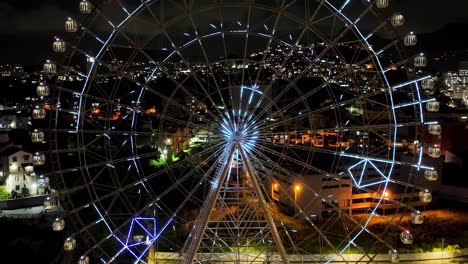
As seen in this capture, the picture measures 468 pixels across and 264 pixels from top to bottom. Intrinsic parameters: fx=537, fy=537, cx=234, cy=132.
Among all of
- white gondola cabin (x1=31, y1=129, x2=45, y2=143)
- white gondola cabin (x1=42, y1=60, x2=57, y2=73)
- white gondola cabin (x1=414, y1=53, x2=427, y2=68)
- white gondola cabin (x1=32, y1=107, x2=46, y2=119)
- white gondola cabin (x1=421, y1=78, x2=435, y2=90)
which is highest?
white gondola cabin (x1=42, y1=60, x2=57, y2=73)

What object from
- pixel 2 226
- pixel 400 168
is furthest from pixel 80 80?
pixel 400 168

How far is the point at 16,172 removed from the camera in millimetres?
31219

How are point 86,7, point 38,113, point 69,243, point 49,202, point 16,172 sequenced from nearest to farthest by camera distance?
point 69,243 → point 49,202 → point 86,7 → point 38,113 → point 16,172

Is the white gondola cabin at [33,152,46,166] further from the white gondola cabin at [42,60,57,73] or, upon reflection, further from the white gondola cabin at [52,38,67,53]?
the white gondola cabin at [52,38,67,53]

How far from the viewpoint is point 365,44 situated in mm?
9641

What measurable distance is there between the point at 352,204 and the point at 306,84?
44.3 feet

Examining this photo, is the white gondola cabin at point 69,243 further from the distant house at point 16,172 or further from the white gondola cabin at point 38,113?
the distant house at point 16,172

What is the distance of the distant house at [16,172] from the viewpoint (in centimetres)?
3086

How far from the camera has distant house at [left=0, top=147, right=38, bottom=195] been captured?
30.9 m

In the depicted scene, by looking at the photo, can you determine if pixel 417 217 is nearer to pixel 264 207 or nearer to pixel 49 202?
pixel 264 207

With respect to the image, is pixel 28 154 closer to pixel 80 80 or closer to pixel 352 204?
pixel 352 204

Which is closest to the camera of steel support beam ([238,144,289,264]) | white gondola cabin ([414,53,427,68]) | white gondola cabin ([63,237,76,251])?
white gondola cabin ([63,237,76,251])

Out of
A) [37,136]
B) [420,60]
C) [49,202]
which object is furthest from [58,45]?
[420,60]

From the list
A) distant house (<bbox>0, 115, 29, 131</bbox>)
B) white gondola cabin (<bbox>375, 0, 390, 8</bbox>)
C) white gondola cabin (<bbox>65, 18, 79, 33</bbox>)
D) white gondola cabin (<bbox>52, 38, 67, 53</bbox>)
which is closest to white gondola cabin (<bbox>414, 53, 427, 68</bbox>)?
white gondola cabin (<bbox>375, 0, 390, 8</bbox>)
